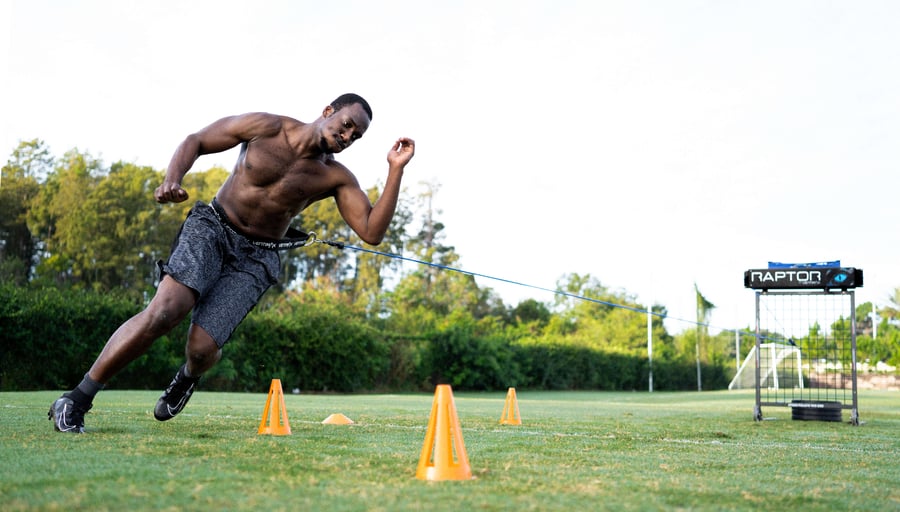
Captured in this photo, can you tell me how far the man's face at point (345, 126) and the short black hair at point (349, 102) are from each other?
3cm

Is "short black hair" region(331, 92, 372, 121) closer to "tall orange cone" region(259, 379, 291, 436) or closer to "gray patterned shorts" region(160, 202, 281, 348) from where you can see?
"gray patterned shorts" region(160, 202, 281, 348)

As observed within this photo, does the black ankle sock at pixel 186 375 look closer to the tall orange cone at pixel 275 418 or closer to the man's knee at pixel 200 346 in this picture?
the man's knee at pixel 200 346

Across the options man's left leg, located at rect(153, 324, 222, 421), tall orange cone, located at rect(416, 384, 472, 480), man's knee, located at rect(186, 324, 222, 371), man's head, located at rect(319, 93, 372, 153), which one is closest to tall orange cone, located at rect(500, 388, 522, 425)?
man's left leg, located at rect(153, 324, 222, 421)

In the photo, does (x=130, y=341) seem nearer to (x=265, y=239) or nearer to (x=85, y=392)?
(x=85, y=392)

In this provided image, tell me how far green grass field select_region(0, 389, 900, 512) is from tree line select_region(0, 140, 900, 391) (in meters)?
4.72

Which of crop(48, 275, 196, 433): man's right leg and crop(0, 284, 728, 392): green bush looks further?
crop(0, 284, 728, 392): green bush

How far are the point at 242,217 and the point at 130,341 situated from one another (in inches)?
39.4

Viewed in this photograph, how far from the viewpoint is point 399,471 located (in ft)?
11.1

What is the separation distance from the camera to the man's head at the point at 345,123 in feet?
15.7

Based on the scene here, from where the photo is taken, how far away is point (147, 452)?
376cm

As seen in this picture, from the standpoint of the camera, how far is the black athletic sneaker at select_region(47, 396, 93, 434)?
4562 mm

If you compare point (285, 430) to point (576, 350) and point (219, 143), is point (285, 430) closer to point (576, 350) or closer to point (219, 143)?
point (219, 143)

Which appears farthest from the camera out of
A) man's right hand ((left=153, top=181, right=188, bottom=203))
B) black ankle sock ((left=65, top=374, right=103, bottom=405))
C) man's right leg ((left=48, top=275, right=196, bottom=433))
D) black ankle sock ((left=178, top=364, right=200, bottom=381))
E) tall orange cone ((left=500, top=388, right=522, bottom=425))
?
tall orange cone ((left=500, top=388, right=522, bottom=425))

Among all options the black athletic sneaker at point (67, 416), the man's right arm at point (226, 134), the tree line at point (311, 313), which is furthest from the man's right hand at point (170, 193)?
the tree line at point (311, 313)
